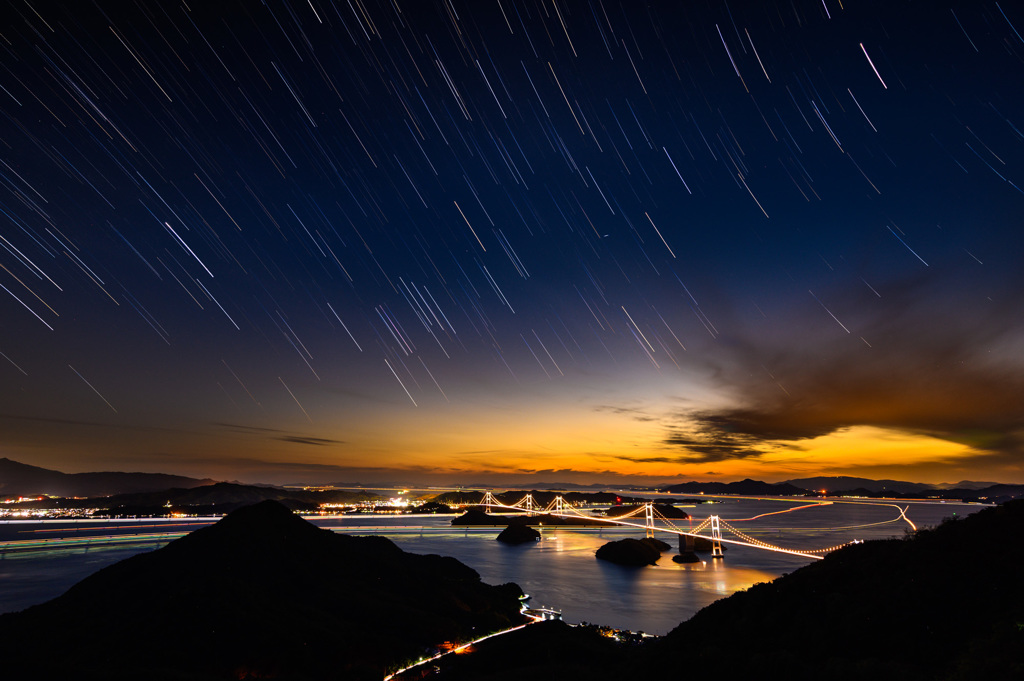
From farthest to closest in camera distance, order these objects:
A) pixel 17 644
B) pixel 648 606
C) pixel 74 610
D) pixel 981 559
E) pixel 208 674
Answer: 1. pixel 648 606
2. pixel 74 610
3. pixel 17 644
4. pixel 208 674
5. pixel 981 559

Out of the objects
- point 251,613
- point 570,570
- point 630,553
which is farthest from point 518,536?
point 251,613

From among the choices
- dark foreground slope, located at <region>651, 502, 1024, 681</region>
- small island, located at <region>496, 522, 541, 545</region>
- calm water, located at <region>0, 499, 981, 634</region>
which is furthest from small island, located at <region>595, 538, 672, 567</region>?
dark foreground slope, located at <region>651, 502, 1024, 681</region>

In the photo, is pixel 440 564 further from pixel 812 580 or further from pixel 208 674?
pixel 812 580

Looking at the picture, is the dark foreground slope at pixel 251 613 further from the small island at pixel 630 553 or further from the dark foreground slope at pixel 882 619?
the small island at pixel 630 553

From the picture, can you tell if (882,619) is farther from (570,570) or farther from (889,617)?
(570,570)

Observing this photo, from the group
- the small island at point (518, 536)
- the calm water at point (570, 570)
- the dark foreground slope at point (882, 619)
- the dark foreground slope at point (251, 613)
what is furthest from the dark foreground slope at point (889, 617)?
the small island at point (518, 536)

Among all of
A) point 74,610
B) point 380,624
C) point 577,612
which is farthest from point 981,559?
point 74,610
